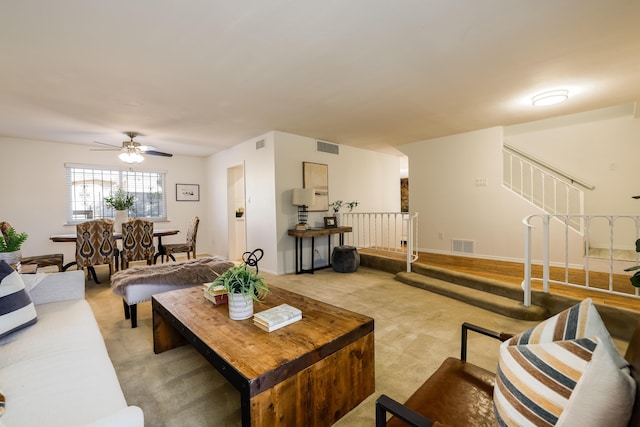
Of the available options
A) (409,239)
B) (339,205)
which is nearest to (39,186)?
(339,205)

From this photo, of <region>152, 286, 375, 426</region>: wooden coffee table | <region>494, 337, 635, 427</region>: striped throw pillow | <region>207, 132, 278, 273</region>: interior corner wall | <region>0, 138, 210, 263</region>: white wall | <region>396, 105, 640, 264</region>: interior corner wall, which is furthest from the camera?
<region>207, 132, 278, 273</region>: interior corner wall

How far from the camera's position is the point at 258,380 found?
1.15 m

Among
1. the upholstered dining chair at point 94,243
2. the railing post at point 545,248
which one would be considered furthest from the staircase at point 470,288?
the upholstered dining chair at point 94,243

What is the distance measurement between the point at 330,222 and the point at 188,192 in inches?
149

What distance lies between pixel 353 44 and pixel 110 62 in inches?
83.0

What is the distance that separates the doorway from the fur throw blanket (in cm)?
298

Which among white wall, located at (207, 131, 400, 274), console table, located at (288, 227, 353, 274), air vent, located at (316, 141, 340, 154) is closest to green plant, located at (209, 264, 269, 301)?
console table, located at (288, 227, 353, 274)

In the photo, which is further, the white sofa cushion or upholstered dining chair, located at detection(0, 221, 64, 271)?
upholstered dining chair, located at detection(0, 221, 64, 271)

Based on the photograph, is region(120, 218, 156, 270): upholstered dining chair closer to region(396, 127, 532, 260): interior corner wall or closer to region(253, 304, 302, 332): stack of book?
region(253, 304, 302, 332): stack of book

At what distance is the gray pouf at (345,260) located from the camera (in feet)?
15.9

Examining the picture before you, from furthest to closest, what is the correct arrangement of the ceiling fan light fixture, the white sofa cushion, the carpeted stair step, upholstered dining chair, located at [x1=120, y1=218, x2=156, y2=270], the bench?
the ceiling fan light fixture → upholstered dining chair, located at [x1=120, y1=218, x2=156, y2=270] → the carpeted stair step → the white sofa cushion → the bench

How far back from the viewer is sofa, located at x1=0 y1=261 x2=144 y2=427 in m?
0.97

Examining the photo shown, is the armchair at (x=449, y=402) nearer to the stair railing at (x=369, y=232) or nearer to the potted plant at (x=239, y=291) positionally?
the potted plant at (x=239, y=291)

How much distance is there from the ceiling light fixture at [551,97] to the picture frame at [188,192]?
6770mm
